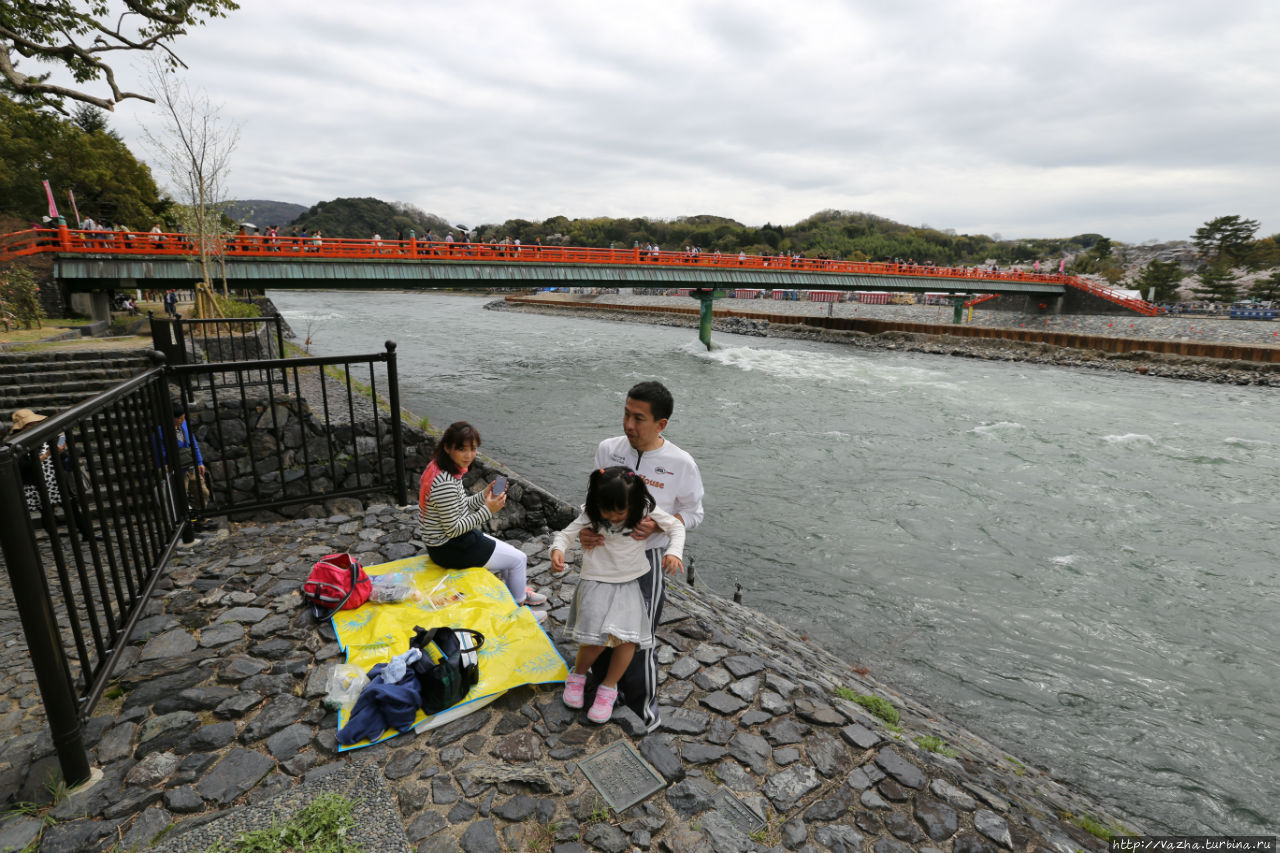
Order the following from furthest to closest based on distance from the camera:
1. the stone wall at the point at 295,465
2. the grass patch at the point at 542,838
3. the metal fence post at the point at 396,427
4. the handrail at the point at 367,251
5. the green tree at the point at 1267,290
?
the green tree at the point at 1267,290
the handrail at the point at 367,251
the stone wall at the point at 295,465
the metal fence post at the point at 396,427
the grass patch at the point at 542,838

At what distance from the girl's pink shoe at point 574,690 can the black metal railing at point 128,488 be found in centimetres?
224

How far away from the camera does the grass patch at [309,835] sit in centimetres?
236

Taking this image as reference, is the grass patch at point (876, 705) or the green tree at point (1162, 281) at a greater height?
the green tree at point (1162, 281)

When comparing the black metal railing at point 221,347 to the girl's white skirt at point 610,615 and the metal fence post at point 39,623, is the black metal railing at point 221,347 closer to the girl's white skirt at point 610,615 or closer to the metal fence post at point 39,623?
the metal fence post at point 39,623

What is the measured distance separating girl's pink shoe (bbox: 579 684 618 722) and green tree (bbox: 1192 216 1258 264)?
89.1 m

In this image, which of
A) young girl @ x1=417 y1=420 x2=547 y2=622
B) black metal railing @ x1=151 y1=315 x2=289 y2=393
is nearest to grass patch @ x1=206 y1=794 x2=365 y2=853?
young girl @ x1=417 y1=420 x2=547 y2=622

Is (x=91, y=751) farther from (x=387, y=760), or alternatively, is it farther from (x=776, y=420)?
(x=776, y=420)

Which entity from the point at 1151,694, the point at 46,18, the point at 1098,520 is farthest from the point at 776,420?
the point at 46,18

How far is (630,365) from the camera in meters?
29.3

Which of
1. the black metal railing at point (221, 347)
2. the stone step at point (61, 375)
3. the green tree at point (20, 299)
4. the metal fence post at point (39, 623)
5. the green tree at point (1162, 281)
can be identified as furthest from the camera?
the green tree at point (1162, 281)

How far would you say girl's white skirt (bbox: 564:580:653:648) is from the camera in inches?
124

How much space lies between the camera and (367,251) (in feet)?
75.4

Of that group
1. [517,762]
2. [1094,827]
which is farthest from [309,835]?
[1094,827]

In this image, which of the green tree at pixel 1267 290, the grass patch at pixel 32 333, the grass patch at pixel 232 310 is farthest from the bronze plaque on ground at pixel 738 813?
the green tree at pixel 1267 290
